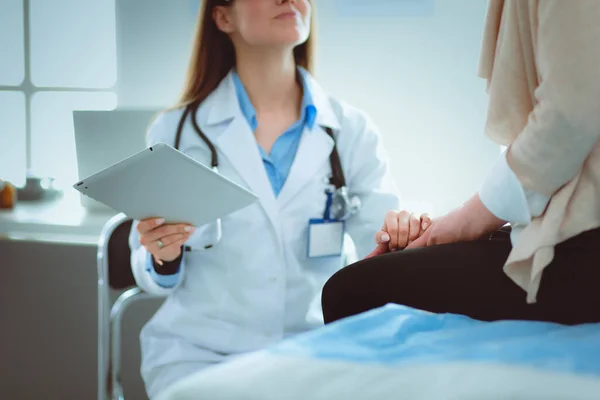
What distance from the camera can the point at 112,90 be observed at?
3451 millimetres

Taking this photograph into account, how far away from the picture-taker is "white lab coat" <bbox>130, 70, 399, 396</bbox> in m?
1.48

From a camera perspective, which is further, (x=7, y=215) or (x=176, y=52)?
(x=176, y=52)

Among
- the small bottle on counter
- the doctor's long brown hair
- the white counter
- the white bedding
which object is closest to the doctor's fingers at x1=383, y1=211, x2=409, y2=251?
the white bedding

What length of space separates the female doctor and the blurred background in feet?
1.46

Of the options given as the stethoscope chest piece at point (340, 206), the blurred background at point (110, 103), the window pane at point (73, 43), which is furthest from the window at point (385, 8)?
the stethoscope chest piece at point (340, 206)

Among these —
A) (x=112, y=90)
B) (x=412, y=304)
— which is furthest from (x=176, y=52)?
(x=412, y=304)

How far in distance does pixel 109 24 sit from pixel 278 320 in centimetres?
246

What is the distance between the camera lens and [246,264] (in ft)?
4.88

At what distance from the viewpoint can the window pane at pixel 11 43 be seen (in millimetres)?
3537

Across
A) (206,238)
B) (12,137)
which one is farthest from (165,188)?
(12,137)

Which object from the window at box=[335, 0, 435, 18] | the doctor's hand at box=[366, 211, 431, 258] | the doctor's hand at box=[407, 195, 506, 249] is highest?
the window at box=[335, 0, 435, 18]

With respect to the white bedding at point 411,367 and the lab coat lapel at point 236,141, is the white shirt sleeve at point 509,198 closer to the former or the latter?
the white bedding at point 411,367

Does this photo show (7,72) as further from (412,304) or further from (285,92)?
(412,304)

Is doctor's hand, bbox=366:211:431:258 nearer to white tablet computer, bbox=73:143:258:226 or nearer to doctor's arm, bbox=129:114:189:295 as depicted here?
white tablet computer, bbox=73:143:258:226
